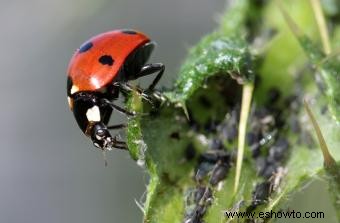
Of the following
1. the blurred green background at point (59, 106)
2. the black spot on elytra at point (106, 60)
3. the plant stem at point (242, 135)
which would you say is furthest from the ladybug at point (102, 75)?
the blurred green background at point (59, 106)

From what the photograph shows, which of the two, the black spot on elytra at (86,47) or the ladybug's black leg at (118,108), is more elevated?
the black spot on elytra at (86,47)

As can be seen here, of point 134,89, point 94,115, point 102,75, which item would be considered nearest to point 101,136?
point 94,115

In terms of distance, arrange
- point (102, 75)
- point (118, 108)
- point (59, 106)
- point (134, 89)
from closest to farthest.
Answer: point (134, 89) < point (118, 108) < point (102, 75) < point (59, 106)

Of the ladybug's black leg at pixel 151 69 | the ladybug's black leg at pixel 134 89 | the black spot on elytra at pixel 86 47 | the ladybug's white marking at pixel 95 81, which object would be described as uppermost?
the black spot on elytra at pixel 86 47

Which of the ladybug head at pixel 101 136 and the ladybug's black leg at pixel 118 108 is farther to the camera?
the ladybug head at pixel 101 136

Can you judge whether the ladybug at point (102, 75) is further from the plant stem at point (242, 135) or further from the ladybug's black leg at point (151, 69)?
the plant stem at point (242, 135)

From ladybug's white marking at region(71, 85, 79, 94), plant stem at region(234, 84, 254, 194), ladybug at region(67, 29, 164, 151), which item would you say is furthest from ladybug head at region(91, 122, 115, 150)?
plant stem at region(234, 84, 254, 194)

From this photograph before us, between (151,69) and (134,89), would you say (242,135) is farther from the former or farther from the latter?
(151,69)
